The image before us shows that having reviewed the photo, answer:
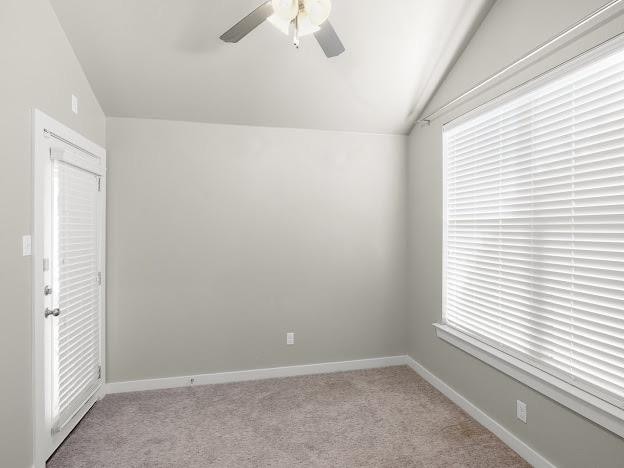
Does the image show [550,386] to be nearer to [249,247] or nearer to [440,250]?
[440,250]

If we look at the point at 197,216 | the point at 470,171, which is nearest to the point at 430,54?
the point at 470,171

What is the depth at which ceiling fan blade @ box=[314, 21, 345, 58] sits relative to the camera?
6.17 ft

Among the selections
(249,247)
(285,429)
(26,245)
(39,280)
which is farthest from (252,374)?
(26,245)

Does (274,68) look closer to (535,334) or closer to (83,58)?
(83,58)

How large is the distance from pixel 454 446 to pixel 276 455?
1.14 m

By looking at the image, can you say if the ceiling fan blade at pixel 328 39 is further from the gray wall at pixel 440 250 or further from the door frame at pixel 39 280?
the door frame at pixel 39 280

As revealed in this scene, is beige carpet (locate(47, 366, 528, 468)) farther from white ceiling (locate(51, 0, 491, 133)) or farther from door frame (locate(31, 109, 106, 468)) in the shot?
white ceiling (locate(51, 0, 491, 133))

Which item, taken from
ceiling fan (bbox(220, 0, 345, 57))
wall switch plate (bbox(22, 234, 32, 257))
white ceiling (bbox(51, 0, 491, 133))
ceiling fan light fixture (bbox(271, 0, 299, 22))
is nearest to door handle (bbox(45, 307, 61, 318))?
wall switch plate (bbox(22, 234, 32, 257))

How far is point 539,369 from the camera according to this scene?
2.09 metres

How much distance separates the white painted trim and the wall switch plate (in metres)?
1.64

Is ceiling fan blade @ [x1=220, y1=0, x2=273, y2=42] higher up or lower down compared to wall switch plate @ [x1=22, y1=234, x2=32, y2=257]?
higher up

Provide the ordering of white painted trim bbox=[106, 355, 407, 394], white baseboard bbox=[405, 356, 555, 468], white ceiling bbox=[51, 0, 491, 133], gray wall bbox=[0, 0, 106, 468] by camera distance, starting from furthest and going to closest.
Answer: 1. white painted trim bbox=[106, 355, 407, 394]
2. white ceiling bbox=[51, 0, 491, 133]
3. white baseboard bbox=[405, 356, 555, 468]
4. gray wall bbox=[0, 0, 106, 468]

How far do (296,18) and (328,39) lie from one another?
0.29 m

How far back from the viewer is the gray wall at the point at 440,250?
1.83 metres
